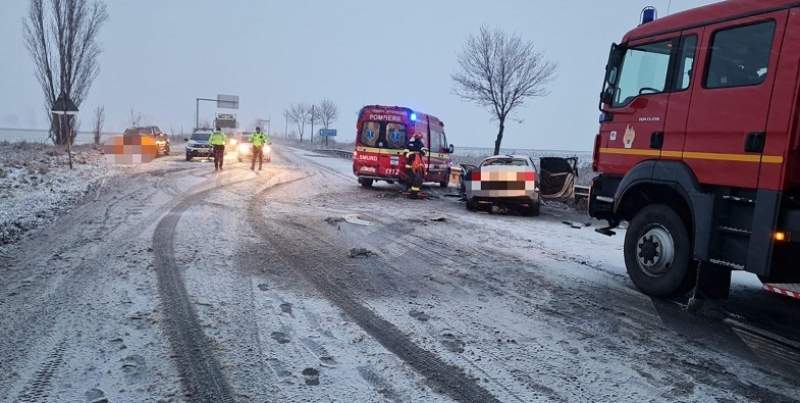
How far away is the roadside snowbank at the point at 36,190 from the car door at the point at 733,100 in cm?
811

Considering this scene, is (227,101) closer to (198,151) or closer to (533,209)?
(198,151)

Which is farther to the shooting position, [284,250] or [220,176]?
[220,176]

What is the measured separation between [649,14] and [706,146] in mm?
1995

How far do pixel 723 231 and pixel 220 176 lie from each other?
16588 mm

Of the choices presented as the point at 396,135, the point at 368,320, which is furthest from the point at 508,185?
the point at 368,320

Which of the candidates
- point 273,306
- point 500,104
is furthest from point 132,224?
point 500,104

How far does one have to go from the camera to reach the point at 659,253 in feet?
18.4

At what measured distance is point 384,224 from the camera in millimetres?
9977

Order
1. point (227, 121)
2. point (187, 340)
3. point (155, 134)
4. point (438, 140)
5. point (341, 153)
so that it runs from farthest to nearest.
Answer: point (227, 121) → point (341, 153) → point (155, 134) → point (438, 140) → point (187, 340)

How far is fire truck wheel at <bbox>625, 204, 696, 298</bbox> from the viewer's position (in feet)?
17.4

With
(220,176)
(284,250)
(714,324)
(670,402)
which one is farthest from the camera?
(220,176)

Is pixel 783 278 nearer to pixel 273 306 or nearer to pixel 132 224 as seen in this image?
pixel 273 306

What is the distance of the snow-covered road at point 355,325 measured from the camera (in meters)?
3.40

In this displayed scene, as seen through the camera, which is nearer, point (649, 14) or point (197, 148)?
point (649, 14)
